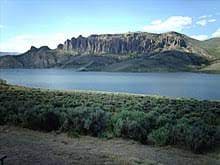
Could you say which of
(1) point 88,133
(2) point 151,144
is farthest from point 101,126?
(2) point 151,144

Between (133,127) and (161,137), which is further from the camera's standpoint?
(133,127)

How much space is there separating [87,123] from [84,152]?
345 cm

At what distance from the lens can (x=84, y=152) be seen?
31.3ft

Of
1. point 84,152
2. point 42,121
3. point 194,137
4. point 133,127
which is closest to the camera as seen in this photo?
point 84,152

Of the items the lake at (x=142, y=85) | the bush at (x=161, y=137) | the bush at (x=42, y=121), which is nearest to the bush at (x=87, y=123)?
the bush at (x=42, y=121)

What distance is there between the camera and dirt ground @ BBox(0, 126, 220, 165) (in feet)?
27.9

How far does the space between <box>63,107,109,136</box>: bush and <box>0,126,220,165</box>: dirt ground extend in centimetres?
85

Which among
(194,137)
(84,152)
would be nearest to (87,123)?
(84,152)

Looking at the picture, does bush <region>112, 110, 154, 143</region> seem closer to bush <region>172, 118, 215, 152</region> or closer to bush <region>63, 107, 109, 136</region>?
bush <region>63, 107, 109, 136</region>

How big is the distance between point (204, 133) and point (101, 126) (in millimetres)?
3773

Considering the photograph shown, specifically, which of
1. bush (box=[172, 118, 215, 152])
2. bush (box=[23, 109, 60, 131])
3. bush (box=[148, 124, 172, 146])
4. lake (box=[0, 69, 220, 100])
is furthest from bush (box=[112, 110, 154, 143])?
lake (box=[0, 69, 220, 100])

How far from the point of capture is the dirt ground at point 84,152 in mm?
8500

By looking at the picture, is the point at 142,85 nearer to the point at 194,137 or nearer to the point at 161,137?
the point at 161,137

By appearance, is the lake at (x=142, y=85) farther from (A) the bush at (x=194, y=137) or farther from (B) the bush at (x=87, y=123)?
(A) the bush at (x=194, y=137)
